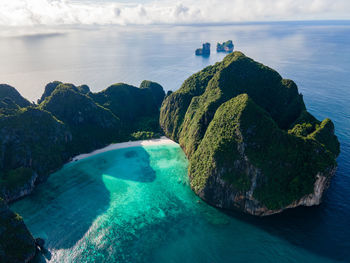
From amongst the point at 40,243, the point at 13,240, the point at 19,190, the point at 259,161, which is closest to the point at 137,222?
the point at 40,243

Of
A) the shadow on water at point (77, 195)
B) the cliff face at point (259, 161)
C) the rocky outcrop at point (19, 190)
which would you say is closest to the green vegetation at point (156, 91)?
the shadow on water at point (77, 195)

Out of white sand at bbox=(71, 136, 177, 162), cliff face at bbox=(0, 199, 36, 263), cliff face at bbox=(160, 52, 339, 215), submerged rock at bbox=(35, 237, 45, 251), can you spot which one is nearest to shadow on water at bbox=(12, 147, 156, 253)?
submerged rock at bbox=(35, 237, 45, 251)

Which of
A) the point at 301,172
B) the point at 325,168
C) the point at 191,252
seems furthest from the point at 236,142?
the point at 191,252

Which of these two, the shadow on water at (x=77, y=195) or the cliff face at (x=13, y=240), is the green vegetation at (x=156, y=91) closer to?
the shadow on water at (x=77, y=195)

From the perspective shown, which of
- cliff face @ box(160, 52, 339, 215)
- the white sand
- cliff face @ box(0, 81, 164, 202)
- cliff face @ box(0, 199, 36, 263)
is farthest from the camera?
the white sand

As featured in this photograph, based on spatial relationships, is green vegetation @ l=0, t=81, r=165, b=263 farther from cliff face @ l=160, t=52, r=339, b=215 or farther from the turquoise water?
cliff face @ l=160, t=52, r=339, b=215

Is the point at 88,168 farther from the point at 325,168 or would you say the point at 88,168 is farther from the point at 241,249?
the point at 325,168
